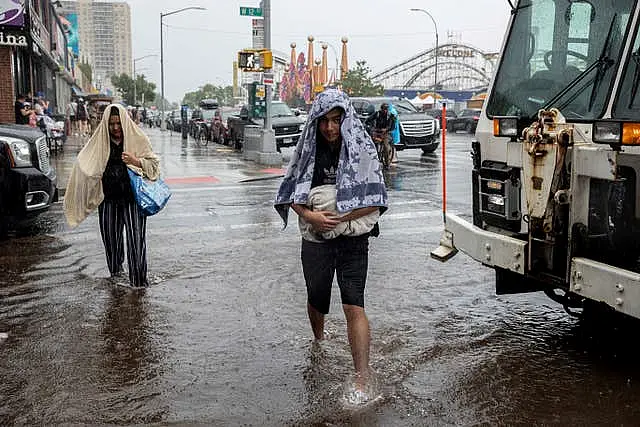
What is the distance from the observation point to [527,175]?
473cm

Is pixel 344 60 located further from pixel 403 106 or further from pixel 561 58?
pixel 561 58

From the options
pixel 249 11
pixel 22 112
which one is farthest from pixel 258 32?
pixel 22 112

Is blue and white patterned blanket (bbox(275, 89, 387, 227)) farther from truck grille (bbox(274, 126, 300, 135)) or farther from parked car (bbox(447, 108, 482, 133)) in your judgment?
parked car (bbox(447, 108, 482, 133))

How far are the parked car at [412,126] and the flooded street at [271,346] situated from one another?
13909 millimetres

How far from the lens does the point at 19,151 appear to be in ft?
28.5

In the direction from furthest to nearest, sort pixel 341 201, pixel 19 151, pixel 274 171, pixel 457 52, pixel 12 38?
pixel 457 52 < pixel 12 38 < pixel 274 171 < pixel 19 151 < pixel 341 201

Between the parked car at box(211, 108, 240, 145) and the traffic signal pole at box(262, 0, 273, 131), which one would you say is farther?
the parked car at box(211, 108, 240, 145)

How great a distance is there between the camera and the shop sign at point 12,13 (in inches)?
776

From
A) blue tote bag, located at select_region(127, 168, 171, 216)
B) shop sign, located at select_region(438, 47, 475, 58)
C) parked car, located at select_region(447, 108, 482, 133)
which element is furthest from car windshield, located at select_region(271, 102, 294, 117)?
shop sign, located at select_region(438, 47, 475, 58)

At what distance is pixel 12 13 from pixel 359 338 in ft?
61.0

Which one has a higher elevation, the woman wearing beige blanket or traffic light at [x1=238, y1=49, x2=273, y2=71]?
traffic light at [x1=238, y1=49, x2=273, y2=71]

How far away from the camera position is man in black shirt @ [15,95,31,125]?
66.9 ft

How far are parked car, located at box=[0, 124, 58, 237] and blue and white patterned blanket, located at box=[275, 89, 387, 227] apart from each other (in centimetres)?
520

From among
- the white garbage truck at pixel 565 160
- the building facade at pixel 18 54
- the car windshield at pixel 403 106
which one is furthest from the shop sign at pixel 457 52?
the white garbage truck at pixel 565 160
